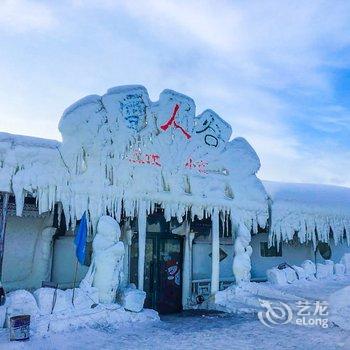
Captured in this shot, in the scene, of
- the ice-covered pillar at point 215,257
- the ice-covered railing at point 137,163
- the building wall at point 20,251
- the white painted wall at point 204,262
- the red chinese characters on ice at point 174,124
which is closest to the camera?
the ice-covered railing at point 137,163

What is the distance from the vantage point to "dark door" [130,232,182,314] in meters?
13.0

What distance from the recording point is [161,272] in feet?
43.5

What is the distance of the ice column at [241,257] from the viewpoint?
12.3 meters

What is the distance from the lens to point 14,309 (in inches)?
330

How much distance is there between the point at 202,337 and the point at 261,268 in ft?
26.8

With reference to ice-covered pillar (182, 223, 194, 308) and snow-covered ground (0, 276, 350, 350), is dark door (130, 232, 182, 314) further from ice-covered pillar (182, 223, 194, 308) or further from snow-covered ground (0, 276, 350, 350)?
→ snow-covered ground (0, 276, 350, 350)

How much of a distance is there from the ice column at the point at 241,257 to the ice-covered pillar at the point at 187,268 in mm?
1924

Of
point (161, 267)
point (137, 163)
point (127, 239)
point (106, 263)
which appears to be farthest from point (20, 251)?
point (137, 163)

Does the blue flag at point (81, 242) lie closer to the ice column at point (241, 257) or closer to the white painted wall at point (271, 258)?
the ice column at point (241, 257)

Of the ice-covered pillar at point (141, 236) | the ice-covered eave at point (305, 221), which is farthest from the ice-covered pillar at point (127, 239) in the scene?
the ice-covered eave at point (305, 221)

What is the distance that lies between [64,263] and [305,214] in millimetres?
8625

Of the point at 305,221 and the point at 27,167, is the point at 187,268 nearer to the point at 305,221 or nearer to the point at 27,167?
the point at 305,221

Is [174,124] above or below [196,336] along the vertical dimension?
above

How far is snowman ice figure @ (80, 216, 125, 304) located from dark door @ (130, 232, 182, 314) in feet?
9.81
